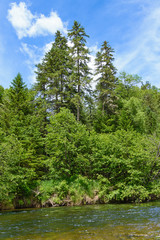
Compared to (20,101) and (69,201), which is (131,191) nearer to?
(69,201)

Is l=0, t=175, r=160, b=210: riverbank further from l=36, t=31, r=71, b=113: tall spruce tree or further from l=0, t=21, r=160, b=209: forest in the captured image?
l=36, t=31, r=71, b=113: tall spruce tree

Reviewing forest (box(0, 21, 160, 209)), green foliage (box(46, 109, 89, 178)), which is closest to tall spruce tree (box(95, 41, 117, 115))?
forest (box(0, 21, 160, 209))

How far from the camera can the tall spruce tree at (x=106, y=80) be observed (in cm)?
3384

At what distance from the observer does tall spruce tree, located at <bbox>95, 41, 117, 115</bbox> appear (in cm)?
3384

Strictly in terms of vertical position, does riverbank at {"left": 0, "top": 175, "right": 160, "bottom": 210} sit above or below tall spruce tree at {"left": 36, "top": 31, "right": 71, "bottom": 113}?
below

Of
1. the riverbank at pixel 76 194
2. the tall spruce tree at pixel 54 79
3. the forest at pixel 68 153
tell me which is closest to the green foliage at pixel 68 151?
the forest at pixel 68 153

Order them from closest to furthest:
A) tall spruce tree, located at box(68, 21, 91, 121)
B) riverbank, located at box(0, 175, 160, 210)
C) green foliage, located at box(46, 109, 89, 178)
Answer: riverbank, located at box(0, 175, 160, 210) → green foliage, located at box(46, 109, 89, 178) → tall spruce tree, located at box(68, 21, 91, 121)

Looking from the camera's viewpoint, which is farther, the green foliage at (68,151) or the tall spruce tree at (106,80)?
the tall spruce tree at (106,80)

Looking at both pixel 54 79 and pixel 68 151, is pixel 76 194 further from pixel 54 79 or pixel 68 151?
pixel 54 79

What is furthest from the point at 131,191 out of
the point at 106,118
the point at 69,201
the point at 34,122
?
the point at 106,118

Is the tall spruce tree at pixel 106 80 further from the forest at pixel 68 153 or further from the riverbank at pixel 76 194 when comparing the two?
the riverbank at pixel 76 194

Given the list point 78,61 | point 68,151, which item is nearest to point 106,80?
point 78,61

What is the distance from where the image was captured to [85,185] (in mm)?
18078

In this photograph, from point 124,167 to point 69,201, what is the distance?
588 cm
